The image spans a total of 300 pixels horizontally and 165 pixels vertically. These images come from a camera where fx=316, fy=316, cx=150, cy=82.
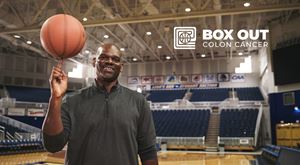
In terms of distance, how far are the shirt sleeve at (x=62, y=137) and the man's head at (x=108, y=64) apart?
24 centimetres

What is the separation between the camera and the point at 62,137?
5.07 feet

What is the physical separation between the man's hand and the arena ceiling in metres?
8.30

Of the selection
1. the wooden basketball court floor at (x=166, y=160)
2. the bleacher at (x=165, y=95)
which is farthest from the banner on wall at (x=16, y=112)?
the bleacher at (x=165, y=95)

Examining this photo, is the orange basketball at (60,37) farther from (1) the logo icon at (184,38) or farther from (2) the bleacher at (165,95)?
(2) the bleacher at (165,95)

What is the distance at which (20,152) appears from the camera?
1450cm

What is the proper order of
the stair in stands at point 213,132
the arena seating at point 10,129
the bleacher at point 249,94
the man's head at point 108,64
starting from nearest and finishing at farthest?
the man's head at point 108,64 → the arena seating at point 10,129 → the stair in stands at point 213,132 → the bleacher at point 249,94

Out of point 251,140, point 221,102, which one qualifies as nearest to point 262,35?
point 251,140

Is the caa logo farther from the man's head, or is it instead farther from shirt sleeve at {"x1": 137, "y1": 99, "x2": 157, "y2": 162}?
the man's head

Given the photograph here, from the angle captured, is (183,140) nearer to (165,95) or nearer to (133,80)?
(165,95)

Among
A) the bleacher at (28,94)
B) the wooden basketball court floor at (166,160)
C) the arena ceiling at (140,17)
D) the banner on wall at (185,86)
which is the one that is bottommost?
the wooden basketball court floor at (166,160)

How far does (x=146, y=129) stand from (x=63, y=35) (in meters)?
0.76

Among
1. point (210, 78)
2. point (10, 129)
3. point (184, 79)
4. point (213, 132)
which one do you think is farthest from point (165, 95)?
point (10, 129)

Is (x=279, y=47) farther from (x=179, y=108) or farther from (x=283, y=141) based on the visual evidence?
(x=179, y=108)

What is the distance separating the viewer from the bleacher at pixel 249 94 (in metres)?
21.9
